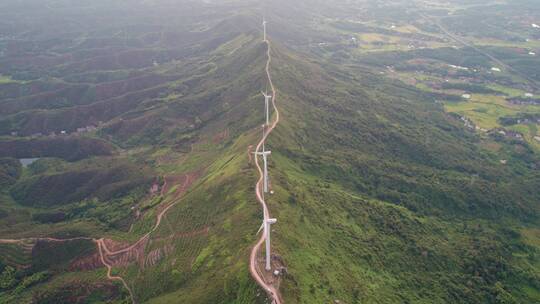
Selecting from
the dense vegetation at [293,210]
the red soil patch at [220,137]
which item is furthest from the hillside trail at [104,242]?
the red soil patch at [220,137]

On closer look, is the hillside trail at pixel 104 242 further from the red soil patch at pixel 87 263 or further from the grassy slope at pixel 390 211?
the grassy slope at pixel 390 211

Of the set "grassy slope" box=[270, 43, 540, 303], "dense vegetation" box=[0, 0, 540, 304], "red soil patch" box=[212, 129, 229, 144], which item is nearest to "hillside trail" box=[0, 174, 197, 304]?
"dense vegetation" box=[0, 0, 540, 304]

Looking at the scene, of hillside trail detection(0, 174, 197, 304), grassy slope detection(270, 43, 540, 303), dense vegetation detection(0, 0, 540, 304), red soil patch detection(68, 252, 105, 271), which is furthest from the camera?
red soil patch detection(68, 252, 105, 271)

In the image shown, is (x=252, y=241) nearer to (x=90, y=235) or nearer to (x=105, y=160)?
(x=90, y=235)

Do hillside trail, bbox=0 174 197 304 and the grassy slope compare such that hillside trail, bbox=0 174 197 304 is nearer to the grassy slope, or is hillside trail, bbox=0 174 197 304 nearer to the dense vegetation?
the dense vegetation

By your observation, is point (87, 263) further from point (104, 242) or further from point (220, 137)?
point (220, 137)

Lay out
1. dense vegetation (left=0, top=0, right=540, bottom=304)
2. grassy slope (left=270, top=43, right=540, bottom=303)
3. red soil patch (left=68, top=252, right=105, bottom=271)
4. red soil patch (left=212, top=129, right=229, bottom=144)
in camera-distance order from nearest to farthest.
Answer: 1. dense vegetation (left=0, top=0, right=540, bottom=304)
2. grassy slope (left=270, top=43, right=540, bottom=303)
3. red soil patch (left=68, top=252, right=105, bottom=271)
4. red soil patch (left=212, top=129, right=229, bottom=144)

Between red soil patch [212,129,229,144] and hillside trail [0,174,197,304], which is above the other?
red soil patch [212,129,229,144]

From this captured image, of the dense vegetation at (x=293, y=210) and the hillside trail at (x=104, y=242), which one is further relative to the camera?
the hillside trail at (x=104, y=242)

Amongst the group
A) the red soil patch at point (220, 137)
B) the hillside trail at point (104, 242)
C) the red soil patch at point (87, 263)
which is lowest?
the red soil patch at point (87, 263)

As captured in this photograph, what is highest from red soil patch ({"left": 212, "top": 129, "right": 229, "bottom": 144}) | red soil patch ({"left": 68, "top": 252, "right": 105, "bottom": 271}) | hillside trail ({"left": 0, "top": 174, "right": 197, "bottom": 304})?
red soil patch ({"left": 212, "top": 129, "right": 229, "bottom": 144})

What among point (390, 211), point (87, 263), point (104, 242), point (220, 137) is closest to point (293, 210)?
point (390, 211)

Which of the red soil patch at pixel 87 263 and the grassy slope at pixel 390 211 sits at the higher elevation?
the grassy slope at pixel 390 211
